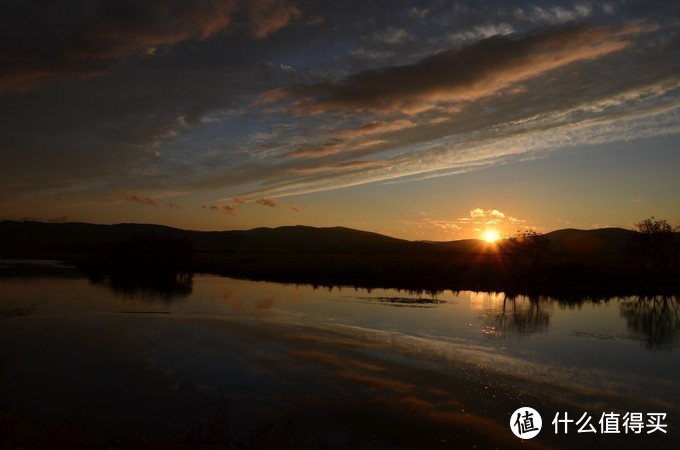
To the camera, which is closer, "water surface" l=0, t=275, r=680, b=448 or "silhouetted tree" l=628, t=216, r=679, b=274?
"water surface" l=0, t=275, r=680, b=448

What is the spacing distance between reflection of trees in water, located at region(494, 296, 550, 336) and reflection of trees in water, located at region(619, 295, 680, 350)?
443cm

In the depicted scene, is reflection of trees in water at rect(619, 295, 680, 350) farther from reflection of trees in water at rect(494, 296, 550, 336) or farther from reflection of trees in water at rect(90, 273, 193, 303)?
reflection of trees in water at rect(90, 273, 193, 303)

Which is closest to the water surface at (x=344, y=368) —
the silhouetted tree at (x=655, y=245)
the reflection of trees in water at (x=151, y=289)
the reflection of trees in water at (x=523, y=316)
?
the reflection of trees in water at (x=523, y=316)

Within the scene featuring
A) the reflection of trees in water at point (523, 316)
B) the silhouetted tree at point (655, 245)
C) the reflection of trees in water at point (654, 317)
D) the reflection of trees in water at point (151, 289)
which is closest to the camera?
the reflection of trees in water at point (654, 317)

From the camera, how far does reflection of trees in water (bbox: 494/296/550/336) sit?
25.2m

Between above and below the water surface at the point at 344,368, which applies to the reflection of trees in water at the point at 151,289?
above

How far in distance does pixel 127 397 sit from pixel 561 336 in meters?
A: 18.5

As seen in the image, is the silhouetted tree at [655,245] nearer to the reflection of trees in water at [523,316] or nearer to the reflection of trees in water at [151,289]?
the reflection of trees in water at [523,316]

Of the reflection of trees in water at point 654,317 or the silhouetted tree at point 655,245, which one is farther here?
the silhouetted tree at point 655,245

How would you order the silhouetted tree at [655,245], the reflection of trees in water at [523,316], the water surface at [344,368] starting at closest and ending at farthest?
the water surface at [344,368] < the reflection of trees in water at [523,316] < the silhouetted tree at [655,245]

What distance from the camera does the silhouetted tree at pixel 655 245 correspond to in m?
55.3

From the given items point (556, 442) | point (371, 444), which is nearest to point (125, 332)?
point (371, 444)

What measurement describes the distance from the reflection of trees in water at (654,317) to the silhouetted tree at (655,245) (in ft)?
44.1

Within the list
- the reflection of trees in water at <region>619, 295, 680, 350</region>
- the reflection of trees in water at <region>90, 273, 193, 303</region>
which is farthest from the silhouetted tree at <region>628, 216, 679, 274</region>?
the reflection of trees in water at <region>90, 273, 193, 303</region>
